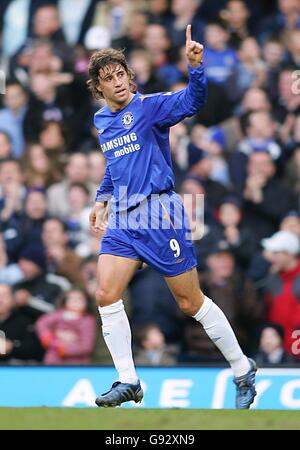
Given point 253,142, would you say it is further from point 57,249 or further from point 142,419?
point 142,419

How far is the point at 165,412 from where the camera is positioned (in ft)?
22.1

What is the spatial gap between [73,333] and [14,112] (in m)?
2.79

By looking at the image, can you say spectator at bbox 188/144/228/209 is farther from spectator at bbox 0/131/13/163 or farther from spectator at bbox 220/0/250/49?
spectator at bbox 0/131/13/163

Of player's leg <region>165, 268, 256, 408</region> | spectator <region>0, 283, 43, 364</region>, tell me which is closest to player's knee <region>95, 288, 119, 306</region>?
player's leg <region>165, 268, 256, 408</region>

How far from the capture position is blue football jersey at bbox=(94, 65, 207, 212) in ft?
23.6

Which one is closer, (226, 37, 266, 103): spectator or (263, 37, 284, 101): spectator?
(263, 37, 284, 101): spectator

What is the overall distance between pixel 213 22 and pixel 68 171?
217 centimetres

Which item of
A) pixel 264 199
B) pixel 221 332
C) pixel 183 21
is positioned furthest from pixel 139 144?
pixel 183 21

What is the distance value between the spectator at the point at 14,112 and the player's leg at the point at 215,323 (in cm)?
490

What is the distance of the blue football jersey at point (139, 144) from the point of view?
7180 mm

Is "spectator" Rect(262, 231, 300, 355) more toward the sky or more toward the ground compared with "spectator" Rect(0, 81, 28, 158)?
more toward the ground

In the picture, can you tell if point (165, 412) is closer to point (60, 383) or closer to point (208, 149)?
point (60, 383)

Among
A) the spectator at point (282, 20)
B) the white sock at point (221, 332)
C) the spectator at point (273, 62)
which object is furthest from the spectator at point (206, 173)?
the white sock at point (221, 332)

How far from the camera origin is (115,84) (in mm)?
7156
